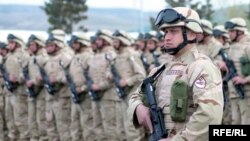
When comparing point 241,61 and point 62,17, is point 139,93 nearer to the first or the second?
point 241,61

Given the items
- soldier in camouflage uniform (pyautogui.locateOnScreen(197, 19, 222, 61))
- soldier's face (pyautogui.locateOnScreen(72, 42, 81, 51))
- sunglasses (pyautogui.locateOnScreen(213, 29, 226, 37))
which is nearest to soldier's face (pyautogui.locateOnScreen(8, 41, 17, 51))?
soldier's face (pyautogui.locateOnScreen(72, 42, 81, 51))

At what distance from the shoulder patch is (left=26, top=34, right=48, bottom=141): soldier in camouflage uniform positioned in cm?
714

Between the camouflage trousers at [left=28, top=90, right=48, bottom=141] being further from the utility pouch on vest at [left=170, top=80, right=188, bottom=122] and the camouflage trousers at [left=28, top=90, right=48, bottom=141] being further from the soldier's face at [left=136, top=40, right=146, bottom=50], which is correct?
the utility pouch on vest at [left=170, top=80, right=188, bottom=122]

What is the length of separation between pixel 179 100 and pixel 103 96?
6265mm

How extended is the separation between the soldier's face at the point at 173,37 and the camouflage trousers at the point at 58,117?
21.7 feet

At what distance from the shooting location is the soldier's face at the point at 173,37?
4.38 metres

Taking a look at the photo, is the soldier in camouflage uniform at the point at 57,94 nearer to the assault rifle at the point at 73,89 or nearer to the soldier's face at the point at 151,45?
the assault rifle at the point at 73,89

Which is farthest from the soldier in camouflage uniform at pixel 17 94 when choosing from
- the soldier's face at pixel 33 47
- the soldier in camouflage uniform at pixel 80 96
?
the soldier in camouflage uniform at pixel 80 96

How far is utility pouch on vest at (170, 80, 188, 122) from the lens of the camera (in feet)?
13.6

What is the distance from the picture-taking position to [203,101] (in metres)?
4.06

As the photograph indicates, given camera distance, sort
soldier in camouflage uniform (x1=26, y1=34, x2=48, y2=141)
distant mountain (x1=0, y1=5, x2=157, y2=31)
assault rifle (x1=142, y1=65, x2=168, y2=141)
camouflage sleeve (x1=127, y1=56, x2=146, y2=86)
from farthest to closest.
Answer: distant mountain (x1=0, y1=5, x2=157, y2=31), soldier in camouflage uniform (x1=26, y1=34, x2=48, y2=141), camouflage sleeve (x1=127, y1=56, x2=146, y2=86), assault rifle (x1=142, y1=65, x2=168, y2=141)

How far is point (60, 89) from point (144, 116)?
6.52 metres

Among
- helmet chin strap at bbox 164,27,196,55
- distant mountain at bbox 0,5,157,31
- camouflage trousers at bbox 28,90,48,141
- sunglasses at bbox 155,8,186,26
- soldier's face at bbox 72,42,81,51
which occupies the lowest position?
distant mountain at bbox 0,5,157,31

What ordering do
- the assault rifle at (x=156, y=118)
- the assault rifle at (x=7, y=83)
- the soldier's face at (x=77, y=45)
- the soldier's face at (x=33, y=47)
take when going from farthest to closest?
the assault rifle at (x=7, y=83), the soldier's face at (x=33, y=47), the soldier's face at (x=77, y=45), the assault rifle at (x=156, y=118)
